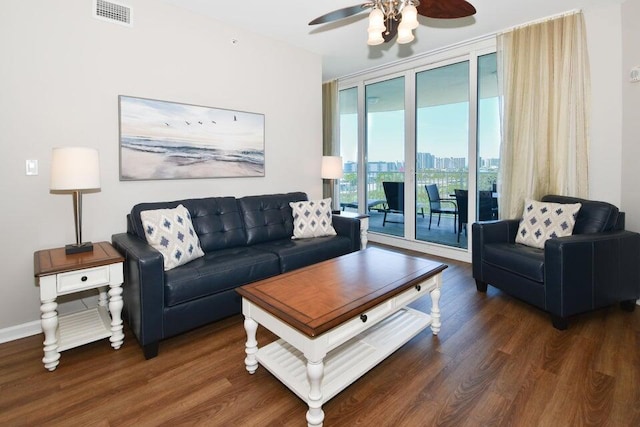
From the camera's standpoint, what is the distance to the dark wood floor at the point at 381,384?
1.56m

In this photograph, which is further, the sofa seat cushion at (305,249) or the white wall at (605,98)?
the white wall at (605,98)

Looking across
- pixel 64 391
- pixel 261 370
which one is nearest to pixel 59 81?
pixel 64 391

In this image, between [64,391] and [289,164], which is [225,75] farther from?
[64,391]

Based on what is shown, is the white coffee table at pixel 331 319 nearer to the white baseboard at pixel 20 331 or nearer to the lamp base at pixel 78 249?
the lamp base at pixel 78 249

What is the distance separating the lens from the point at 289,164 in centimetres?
401

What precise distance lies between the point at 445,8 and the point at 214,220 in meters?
2.44

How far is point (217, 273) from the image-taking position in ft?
7.64

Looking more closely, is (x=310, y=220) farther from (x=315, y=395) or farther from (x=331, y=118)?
(x=331, y=118)

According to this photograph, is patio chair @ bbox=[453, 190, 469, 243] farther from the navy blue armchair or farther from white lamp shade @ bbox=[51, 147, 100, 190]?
white lamp shade @ bbox=[51, 147, 100, 190]

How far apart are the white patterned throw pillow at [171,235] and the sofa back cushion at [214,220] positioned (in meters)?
0.26

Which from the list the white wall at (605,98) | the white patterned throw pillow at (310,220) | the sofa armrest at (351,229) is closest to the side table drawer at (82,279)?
the white patterned throw pillow at (310,220)

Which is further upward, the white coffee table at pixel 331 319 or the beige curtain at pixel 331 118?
the beige curtain at pixel 331 118

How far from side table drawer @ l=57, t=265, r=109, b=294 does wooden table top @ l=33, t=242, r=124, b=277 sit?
43mm

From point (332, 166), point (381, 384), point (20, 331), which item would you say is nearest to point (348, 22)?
point (332, 166)
